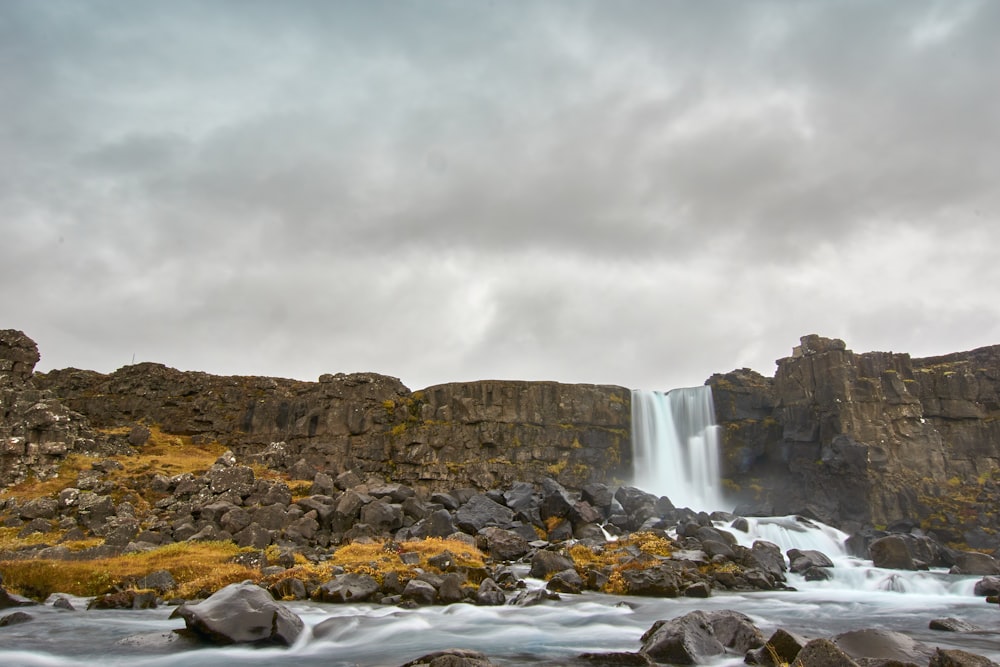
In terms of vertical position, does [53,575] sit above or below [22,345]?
below

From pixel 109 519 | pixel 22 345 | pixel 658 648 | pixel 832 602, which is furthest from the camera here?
pixel 22 345

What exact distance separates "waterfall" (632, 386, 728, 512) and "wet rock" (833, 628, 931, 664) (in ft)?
143

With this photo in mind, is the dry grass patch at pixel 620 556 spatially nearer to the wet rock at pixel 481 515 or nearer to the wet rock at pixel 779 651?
the wet rock at pixel 481 515

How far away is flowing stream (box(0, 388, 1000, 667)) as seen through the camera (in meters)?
15.2

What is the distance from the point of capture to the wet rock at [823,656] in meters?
10.4

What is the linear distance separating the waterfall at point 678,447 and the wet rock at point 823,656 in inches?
1851

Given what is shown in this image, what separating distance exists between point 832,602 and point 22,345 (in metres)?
52.1

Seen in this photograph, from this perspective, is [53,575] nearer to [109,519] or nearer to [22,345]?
[109,519]

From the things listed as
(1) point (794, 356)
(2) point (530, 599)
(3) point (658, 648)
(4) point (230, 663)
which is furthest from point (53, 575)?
(1) point (794, 356)

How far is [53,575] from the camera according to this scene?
23.4 m

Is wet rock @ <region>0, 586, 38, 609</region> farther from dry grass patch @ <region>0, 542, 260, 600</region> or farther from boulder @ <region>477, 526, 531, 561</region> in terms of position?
boulder @ <region>477, 526, 531, 561</region>

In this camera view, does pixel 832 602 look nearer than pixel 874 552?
Yes

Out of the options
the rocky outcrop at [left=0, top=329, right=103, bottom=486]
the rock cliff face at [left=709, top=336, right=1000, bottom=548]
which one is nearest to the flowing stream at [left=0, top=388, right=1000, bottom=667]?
the rock cliff face at [left=709, top=336, right=1000, bottom=548]

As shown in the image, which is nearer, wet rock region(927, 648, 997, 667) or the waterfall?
wet rock region(927, 648, 997, 667)
